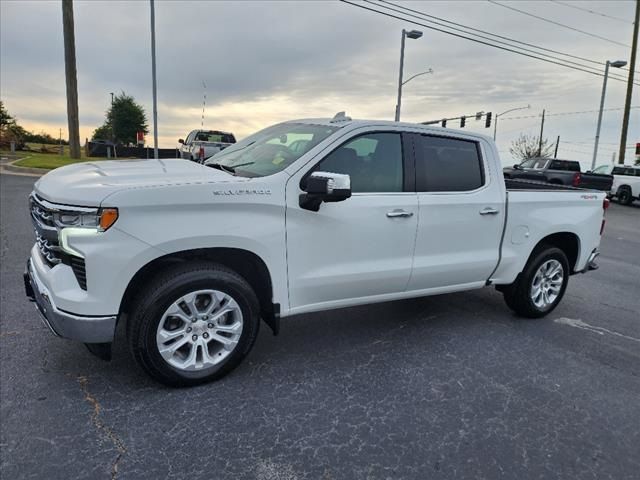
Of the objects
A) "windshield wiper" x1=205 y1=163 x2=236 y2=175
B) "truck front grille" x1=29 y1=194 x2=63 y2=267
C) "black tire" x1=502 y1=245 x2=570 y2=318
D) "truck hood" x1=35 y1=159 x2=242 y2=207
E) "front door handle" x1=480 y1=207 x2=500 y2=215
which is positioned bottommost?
"black tire" x1=502 y1=245 x2=570 y2=318

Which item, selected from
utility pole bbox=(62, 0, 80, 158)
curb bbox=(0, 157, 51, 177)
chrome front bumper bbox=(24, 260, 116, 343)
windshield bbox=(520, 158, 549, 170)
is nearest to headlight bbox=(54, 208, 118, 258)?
chrome front bumper bbox=(24, 260, 116, 343)

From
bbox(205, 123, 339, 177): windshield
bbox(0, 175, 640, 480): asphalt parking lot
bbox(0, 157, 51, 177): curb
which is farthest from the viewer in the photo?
bbox(0, 157, 51, 177): curb

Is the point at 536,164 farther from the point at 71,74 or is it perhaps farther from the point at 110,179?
the point at 110,179

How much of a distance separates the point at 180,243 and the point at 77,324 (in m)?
0.74

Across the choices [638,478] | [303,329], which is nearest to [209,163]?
[303,329]

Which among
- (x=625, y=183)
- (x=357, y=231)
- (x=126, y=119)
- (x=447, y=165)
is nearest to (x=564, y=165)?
(x=625, y=183)

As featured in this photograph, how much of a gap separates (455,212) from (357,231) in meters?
1.05

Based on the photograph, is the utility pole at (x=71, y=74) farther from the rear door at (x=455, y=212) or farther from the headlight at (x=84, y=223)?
the headlight at (x=84, y=223)

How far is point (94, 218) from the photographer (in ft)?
8.98

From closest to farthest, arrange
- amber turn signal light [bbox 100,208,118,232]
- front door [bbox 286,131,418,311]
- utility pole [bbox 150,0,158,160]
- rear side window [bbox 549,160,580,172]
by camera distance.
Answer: amber turn signal light [bbox 100,208,118,232] → front door [bbox 286,131,418,311] → utility pole [bbox 150,0,158,160] → rear side window [bbox 549,160,580,172]

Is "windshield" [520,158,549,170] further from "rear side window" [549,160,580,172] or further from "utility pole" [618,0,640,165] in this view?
"utility pole" [618,0,640,165]

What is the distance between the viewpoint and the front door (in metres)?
3.42

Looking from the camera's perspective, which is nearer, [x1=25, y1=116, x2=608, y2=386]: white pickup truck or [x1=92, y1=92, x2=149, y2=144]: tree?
[x1=25, y1=116, x2=608, y2=386]: white pickup truck

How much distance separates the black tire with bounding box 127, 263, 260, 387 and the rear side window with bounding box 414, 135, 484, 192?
1.75 metres
